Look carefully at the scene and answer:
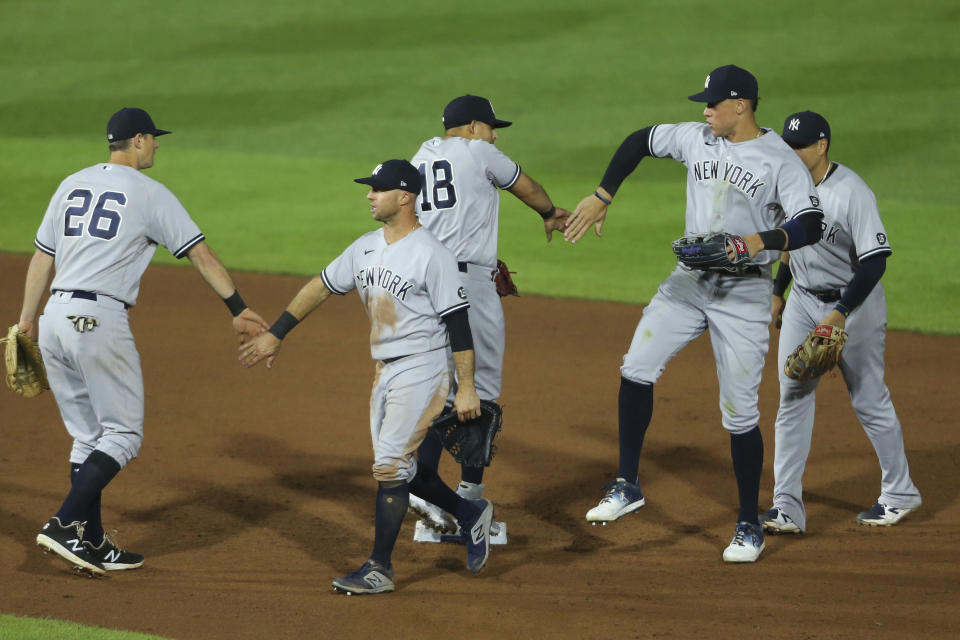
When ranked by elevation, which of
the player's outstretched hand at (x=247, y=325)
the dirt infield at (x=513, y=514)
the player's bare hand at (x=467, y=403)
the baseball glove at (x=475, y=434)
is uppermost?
the player's outstretched hand at (x=247, y=325)

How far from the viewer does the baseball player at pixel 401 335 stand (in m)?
5.57

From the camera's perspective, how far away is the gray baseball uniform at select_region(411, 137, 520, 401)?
6637mm

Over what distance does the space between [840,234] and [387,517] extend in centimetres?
284

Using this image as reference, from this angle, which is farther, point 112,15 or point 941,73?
point 112,15

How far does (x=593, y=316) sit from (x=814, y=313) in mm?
4905

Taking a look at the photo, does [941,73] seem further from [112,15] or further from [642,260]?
[112,15]

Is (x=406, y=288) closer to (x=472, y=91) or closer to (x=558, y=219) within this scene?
(x=558, y=219)

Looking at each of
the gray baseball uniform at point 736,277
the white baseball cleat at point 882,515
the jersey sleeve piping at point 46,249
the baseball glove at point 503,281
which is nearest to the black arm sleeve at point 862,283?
the gray baseball uniform at point 736,277

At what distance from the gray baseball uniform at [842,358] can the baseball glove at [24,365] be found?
3.90 meters

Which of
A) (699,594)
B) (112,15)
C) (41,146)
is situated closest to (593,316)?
(699,594)

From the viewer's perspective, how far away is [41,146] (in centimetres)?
1866

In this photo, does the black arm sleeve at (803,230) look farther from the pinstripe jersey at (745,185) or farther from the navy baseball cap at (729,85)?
the navy baseball cap at (729,85)

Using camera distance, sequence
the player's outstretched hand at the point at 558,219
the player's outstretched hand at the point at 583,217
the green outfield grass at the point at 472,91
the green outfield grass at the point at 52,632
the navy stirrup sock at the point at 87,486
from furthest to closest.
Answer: the green outfield grass at the point at 472,91 → the player's outstretched hand at the point at 558,219 → the player's outstretched hand at the point at 583,217 → the navy stirrup sock at the point at 87,486 → the green outfield grass at the point at 52,632

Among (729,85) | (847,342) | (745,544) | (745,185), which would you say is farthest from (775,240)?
(745,544)
